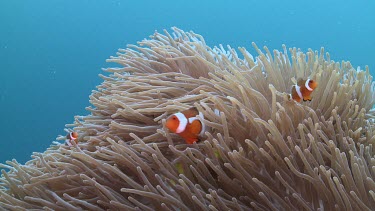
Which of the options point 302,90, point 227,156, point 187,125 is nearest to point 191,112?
point 187,125

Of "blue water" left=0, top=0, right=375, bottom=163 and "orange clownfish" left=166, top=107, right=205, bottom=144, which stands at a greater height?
"blue water" left=0, top=0, right=375, bottom=163

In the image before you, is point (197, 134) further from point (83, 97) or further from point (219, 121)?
point (83, 97)

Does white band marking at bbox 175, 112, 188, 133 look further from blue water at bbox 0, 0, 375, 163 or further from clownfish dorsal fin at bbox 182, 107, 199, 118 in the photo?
blue water at bbox 0, 0, 375, 163

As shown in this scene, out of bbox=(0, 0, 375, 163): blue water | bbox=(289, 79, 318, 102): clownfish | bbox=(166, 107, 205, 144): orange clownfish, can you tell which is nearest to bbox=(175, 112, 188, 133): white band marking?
bbox=(166, 107, 205, 144): orange clownfish

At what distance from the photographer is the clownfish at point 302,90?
1.78 meters

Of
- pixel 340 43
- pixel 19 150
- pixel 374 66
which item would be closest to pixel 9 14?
pixel 19 150

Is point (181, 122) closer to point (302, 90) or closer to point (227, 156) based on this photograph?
point (227, 156)

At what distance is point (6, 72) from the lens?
18766mm

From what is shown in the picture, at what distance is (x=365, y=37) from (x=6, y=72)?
86.4 ft

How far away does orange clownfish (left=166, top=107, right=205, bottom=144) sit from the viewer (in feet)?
5.19

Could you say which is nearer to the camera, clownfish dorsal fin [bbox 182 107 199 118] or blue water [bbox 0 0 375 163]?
clownfish dorsal fin [bbox 182 107 199 118]

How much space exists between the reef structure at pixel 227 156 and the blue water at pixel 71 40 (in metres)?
14.6

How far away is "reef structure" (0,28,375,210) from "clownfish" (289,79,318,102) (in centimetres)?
3

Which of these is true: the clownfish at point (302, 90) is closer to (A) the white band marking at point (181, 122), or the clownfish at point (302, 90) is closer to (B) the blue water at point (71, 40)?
(A) the white band marking at point (181, 122)
